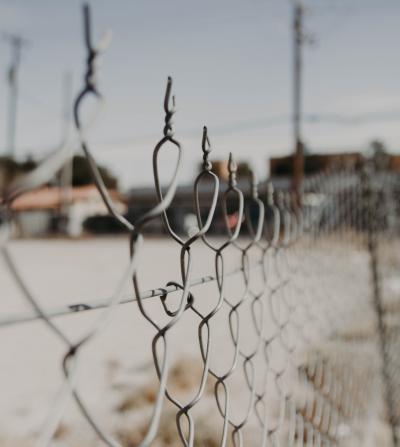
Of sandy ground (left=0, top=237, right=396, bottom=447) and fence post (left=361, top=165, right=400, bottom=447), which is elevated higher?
fence post (left=361, top=165, right=400, bottom=447)

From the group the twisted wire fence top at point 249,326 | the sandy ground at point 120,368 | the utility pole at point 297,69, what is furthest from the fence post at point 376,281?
the utility pole at point 297,69

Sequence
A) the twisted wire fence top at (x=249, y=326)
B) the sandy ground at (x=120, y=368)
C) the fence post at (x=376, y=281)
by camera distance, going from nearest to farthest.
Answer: the twisted wire fence top at (x=249, y=326)
the fence post at (x=376, y=281)
the sandy ground at (x=120, y=368)

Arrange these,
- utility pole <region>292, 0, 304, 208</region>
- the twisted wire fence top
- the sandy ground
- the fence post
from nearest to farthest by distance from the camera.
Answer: the twisted wire fence top, the fence post, the sandy ground, utility pole <region>292, 0, 304, 208</region>

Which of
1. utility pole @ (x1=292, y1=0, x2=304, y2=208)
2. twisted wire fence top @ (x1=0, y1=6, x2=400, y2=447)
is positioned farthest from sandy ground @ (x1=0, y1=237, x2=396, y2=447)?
utility pole @ (x1=292, y1=0, x2=304, y2=208)

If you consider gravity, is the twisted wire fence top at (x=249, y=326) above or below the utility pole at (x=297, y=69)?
below

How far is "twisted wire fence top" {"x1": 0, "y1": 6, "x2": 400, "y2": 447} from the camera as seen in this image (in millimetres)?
404

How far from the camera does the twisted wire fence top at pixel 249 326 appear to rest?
1.33 ft

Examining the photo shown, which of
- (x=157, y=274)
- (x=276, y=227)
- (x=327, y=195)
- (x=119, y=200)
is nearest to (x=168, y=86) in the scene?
(x=276, y=227)

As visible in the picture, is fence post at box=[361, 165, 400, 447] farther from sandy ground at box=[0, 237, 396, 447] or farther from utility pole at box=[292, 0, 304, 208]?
utility pole at box=[292, 0, 304, 208]

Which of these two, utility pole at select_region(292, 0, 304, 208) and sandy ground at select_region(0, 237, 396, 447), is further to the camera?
utility pole at select_region(292, 0, 304, 208)

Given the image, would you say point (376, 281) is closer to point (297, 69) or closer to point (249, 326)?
point (249, 326)

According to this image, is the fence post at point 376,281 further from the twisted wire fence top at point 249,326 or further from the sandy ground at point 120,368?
the sandy ground at point 120,368

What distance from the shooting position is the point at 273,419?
9.11 ft

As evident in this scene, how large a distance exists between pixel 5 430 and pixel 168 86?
9.84 feet
